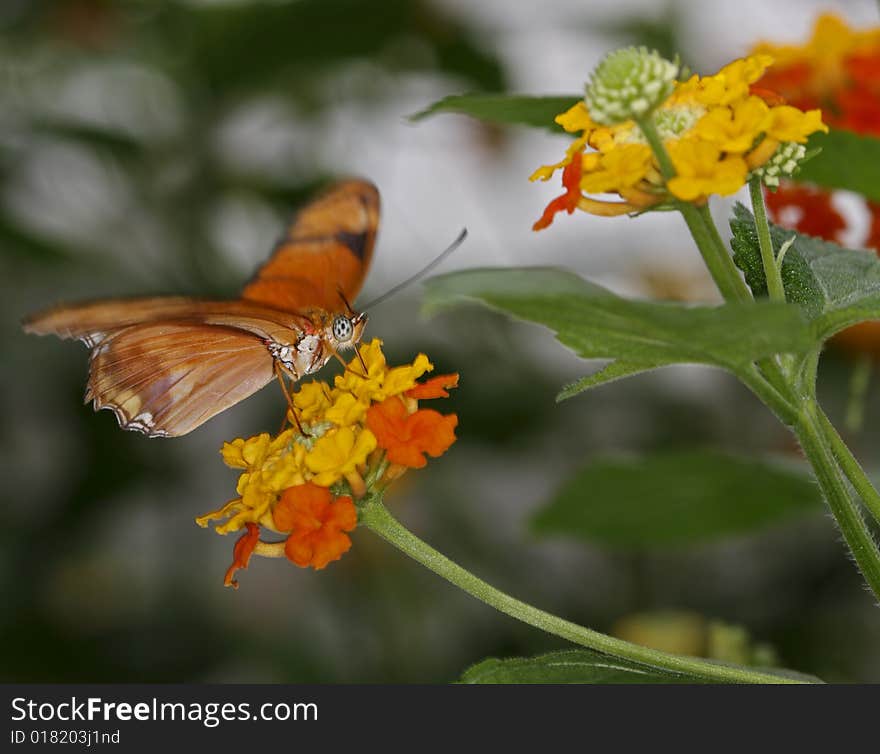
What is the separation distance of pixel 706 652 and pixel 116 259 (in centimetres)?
105

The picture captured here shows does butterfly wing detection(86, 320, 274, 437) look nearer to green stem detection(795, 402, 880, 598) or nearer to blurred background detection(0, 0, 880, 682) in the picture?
green stem detection(795, 402, 880, 598)

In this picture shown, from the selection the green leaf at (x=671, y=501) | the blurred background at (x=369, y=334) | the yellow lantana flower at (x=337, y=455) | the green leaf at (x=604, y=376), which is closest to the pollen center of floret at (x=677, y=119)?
the green leaf at (x=604, y=376)

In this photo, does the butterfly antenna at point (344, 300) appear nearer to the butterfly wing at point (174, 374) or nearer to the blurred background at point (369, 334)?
the butterfly wing at point (174, 374)

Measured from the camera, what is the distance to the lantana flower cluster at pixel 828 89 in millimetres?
1025

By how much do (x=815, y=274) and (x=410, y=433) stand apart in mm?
255

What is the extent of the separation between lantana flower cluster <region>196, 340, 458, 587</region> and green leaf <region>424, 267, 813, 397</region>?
0.14 metres

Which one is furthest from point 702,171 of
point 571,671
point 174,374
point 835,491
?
point 174,374

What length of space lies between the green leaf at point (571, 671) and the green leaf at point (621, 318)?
191mm

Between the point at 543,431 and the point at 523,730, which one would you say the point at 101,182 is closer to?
the point at 543,431

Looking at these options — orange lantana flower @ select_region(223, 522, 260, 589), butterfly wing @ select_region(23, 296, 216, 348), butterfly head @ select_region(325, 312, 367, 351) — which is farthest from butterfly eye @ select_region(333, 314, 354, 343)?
orange lantana flower @ select_region(223, 522, 260, 589)

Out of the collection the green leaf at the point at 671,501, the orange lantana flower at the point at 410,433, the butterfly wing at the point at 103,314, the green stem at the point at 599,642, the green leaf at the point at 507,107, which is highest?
the green leaf at the point at 507,107

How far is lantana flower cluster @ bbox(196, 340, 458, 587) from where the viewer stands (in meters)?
0.66

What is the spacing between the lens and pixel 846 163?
0.86m

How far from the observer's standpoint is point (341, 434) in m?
0.67
